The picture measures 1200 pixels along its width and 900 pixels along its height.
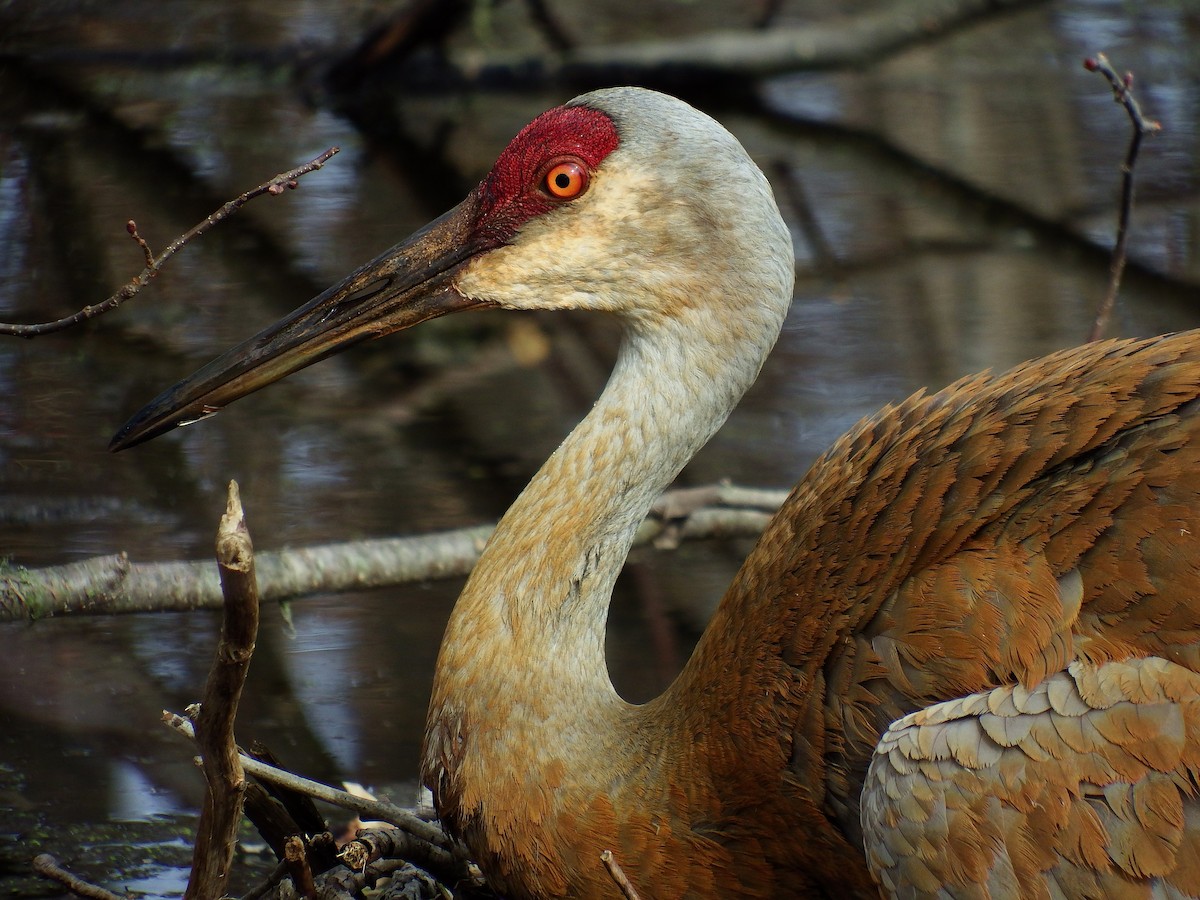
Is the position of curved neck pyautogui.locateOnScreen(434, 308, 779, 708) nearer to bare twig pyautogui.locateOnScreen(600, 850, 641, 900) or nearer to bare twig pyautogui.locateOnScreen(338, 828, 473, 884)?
bare twig pyautogui.locateOnScreen(338, 828, 473, 884)

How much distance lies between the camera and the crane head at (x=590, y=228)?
275 centimetres

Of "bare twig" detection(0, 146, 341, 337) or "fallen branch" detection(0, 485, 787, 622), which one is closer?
"bare twig" detection(0, 146, 341, 337)

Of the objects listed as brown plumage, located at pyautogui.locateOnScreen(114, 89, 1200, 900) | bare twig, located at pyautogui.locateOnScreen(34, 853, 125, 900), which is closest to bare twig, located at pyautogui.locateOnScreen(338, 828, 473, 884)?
brown plumage, located at pyautogui.locateOnScreen(114, 89, 1200, 900)

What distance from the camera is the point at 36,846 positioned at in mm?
3400

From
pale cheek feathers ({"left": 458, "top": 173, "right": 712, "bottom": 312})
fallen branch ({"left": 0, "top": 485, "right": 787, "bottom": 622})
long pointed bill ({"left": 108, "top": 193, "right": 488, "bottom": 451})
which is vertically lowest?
fallen branch ({"left": 0, "top": 485, "right": 787, "bottom": 622})

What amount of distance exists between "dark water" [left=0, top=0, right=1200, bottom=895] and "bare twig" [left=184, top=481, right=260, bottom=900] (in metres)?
1.18

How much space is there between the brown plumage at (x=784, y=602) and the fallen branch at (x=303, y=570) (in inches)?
31.7

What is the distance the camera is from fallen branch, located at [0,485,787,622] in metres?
3.33

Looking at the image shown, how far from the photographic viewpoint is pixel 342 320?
2.78 meters

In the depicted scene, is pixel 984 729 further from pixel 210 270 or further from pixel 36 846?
pixel 210 270

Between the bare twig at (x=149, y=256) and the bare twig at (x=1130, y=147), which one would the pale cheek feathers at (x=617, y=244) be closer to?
the bare twig at (x=149, y=256)

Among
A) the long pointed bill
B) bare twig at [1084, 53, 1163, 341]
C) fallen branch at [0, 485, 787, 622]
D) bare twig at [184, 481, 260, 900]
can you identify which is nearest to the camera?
bare twig at [184, 481, 260, 900]

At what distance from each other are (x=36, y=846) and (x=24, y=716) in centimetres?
65

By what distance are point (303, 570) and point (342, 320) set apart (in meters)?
1.16
